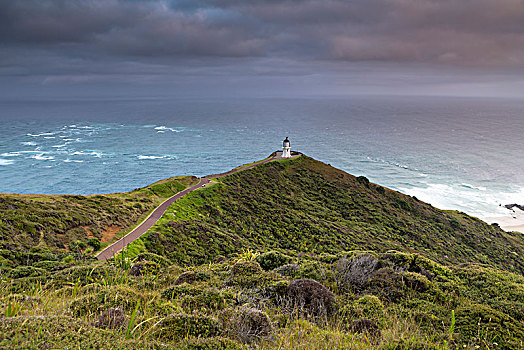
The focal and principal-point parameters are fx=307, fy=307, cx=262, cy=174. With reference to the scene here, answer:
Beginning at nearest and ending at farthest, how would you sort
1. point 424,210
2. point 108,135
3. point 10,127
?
1. point 424,210
2. point 108,135
3. point 10,127

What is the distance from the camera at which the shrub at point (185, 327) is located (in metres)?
5.27

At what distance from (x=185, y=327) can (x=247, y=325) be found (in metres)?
1.19

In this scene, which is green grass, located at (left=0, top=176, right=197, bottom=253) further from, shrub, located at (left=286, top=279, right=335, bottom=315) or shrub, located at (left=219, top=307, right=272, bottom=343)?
shrub, located at (left=219, top=307, right=272, bottom=343)

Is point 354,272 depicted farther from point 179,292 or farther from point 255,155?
point 255,155

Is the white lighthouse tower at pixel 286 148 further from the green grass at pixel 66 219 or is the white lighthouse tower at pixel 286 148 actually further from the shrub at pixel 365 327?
the shrub at pixel 365 327

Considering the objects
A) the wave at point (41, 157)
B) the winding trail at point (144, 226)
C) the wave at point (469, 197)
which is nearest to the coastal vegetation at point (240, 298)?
the winding trail at point (144, 226)

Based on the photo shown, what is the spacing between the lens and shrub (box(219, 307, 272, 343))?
5.68 meters

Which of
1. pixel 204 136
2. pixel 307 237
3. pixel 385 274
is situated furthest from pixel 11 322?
pixel 204 136

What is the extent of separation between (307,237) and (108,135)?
408 ft

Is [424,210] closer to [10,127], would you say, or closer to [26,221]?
[26,221]

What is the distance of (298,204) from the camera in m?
43.8

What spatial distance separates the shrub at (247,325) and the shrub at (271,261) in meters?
6.79

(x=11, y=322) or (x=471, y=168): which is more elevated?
(x=11, y=322)

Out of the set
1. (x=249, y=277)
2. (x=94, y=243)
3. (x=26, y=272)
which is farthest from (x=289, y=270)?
(x=94, y=243)
